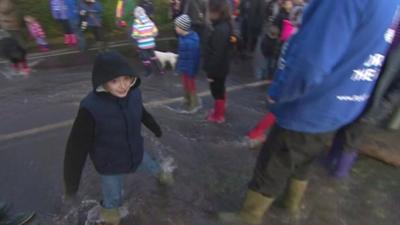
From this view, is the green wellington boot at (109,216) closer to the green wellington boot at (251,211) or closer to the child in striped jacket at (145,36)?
the green wellington boot at (251,211)

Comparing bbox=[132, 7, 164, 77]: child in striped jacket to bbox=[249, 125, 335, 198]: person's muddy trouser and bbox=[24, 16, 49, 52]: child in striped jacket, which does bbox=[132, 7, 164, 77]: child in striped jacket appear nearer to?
bbox=[24, 16, 49, 52]: child in striped jacket

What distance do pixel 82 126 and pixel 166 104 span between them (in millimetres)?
2937

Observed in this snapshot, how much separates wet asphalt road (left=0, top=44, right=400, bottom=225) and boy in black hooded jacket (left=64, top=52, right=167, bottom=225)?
52 cm

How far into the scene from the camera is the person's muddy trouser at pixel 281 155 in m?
2.49

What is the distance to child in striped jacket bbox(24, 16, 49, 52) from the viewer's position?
8.12m

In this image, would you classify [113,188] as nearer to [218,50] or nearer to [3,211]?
[3,211]

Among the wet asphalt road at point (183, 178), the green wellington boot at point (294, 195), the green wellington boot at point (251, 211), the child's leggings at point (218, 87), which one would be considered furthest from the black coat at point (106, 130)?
the child's leggings at point (218, 87)

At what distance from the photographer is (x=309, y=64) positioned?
208 cm

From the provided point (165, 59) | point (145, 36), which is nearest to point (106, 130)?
point (145, 36)

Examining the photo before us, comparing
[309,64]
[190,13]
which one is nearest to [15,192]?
[309,64]

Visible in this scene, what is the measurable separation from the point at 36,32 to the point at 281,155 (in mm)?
7213

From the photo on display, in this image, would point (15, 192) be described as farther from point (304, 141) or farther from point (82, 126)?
point (304, 141)

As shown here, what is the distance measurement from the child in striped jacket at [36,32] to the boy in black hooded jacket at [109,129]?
20.5 ft

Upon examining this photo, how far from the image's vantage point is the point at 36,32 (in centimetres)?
816
